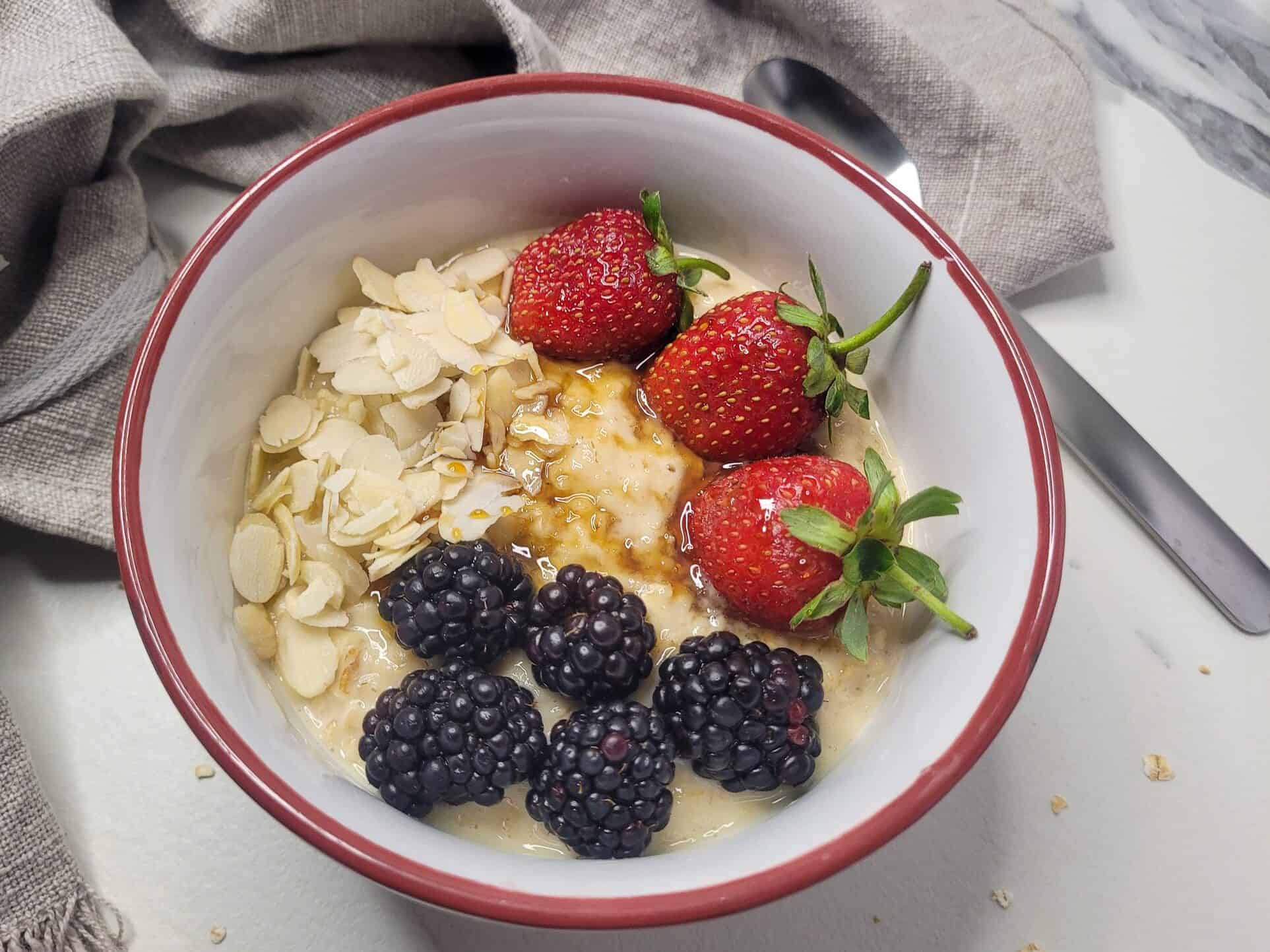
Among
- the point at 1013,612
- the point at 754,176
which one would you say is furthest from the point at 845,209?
the point at 1013,612

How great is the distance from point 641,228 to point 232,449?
1.42 ft

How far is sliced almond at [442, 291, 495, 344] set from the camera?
95 centimetres

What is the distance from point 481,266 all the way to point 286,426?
0.82 ft

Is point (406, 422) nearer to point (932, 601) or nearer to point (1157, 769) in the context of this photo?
point (932, 601)

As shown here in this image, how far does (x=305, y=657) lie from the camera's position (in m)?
0.88

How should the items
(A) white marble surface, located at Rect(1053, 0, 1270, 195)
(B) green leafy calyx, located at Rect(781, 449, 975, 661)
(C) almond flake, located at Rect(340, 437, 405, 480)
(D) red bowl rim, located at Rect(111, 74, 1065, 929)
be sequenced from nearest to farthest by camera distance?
(D) red bowl rim, located at Rect(111, 74, 1065, 929), (B) green leafy calyx, located at Rect(781, 449, 975, 661), (C) almond flake, located at Rect(340, 437, 405, 480), (A) white marble surface, located at Rect(1053, 0, 1270, 195)

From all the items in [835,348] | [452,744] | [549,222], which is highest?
[835,348]

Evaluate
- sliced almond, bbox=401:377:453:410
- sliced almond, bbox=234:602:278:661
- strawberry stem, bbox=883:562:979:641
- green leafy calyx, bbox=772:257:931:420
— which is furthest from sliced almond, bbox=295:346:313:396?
strawberry stem, bbox=883:562:979:641

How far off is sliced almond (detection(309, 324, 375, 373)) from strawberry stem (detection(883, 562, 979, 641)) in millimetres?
513

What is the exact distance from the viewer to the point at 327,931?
0.95 m

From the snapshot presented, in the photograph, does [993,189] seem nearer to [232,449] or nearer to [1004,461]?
[1004,461]

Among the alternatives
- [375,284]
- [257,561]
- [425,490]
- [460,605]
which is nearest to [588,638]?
[460,605]

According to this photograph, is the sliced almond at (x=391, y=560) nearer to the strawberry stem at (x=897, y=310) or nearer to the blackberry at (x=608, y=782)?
the blackberry at (x=608, y=782)

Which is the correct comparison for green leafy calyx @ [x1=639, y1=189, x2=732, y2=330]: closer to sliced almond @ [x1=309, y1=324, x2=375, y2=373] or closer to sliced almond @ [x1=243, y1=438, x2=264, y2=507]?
sliced almond @ [x1=309, y1=324, x2=375, y2=373]
